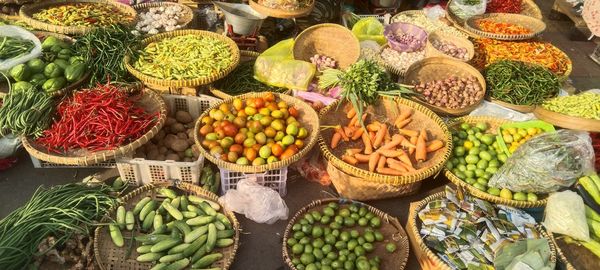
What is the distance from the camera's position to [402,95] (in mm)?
4180

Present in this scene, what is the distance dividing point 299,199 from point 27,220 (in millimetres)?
1996

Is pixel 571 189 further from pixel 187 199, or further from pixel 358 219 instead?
pixel 187 199

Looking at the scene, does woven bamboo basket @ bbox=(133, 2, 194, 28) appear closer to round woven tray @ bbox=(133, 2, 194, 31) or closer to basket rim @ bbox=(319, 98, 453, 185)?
round woven tray @ bbox=(133, 2, 194, 31)

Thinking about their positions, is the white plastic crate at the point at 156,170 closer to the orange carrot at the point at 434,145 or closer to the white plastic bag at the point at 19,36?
the white plastic bag at the point at 19,36

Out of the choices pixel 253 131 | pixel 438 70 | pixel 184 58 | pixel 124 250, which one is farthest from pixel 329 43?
pixel 124 250

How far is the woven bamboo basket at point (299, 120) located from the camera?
10.8ft

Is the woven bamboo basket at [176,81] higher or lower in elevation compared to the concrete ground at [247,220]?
higher

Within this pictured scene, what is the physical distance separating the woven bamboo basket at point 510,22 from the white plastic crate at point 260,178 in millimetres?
3054

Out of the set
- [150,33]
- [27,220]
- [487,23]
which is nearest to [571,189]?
[487,23]

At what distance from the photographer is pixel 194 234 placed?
10.2 feet

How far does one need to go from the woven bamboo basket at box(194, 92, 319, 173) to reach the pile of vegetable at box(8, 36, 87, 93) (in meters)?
1.29

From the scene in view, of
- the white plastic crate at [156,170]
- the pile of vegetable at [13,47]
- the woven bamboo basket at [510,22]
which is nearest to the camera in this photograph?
the white plastic crate at [156,170]

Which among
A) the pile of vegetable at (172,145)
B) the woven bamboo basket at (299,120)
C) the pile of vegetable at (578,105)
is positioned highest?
the woven bamboo basket at (299,120)

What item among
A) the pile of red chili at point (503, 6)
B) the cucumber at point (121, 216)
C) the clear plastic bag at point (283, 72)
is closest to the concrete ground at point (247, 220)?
the cucumber at point (121, 216)
